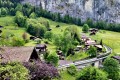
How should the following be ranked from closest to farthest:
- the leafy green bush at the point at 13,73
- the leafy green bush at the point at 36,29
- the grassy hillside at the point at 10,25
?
the leafy green bush at the point at 13,73 → the leafy green bush at the point at 36,29 → the grassy hillside at the point at 10,25

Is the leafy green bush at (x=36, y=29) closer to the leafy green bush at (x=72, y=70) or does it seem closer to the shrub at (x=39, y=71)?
the leafy green bush at (x=72, y=70)

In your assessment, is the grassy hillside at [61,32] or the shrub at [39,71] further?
the grassy hillside at [61,32]

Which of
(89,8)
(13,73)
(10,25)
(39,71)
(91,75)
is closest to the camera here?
(13,73)

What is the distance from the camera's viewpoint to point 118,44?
9406 cm

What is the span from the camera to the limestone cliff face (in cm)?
15312

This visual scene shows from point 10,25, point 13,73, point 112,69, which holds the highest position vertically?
point 13,73

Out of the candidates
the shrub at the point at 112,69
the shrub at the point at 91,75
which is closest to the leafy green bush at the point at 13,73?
the shrub at the point at 91,75

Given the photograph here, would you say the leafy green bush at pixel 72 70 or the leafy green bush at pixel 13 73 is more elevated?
the leafy green bush at pixel 13 73

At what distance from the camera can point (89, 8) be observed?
15825cm

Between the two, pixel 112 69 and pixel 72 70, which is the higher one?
pixel 112 69

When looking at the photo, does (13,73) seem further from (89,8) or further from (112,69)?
(89,8)

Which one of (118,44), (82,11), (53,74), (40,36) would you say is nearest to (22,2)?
(82,11)

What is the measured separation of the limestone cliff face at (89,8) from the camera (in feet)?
502

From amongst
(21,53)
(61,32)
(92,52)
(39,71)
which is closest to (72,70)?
(92,52)
